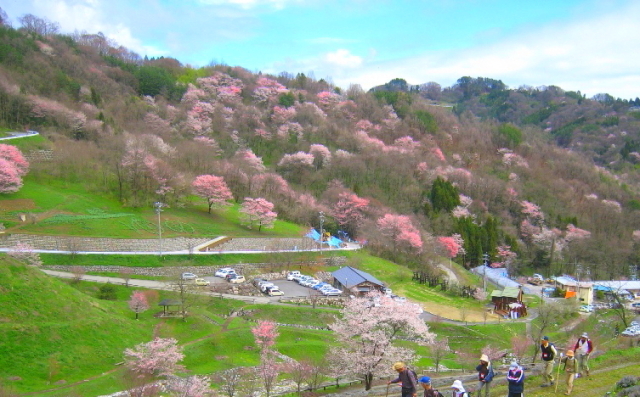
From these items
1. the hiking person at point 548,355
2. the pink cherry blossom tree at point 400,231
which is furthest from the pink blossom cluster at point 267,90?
the hiking person at point 548,355

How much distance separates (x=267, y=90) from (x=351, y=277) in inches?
2433

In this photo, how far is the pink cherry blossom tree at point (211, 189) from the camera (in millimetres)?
46906

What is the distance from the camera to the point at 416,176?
72.6 meters

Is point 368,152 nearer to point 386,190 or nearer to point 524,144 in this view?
point 386,190

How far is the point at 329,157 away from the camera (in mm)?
71438

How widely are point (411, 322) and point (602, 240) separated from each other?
177 feet

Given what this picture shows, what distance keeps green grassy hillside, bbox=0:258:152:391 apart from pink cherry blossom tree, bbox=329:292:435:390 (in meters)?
9.44

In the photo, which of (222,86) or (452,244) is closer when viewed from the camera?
(452,244)

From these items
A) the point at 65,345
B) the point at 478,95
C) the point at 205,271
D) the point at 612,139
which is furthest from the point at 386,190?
the point at 478,95

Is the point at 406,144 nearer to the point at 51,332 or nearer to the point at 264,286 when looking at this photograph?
the point at 264,286

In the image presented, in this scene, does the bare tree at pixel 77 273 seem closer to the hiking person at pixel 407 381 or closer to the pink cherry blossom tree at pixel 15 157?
the pink cherry blossom tree at pixel 15 157

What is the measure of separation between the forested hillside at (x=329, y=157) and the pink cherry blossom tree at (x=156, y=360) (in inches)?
1097

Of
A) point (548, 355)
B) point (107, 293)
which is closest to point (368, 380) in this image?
point (548, 355)

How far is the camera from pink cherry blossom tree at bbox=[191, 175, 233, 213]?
154 feet
